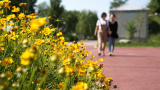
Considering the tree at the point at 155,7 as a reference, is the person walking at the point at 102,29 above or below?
below

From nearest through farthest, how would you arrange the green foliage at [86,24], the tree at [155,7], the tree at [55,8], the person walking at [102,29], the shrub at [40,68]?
1. the shrub at [40,68]
2. the person walking at [102,29]
3. the tree at [55,8]
4. the green foliage at [86,24]
5. the tree at [155,7]

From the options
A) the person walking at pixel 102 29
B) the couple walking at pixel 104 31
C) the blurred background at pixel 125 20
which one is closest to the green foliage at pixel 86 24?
the blurred background at pixel 125 20

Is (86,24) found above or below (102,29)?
below

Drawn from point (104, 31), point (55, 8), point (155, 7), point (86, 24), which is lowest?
point (86, 24)

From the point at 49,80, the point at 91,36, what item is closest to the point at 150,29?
the point at 91,36

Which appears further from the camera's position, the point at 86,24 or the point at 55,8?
the point at 86,24

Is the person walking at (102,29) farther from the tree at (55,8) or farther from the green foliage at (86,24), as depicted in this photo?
the green foliage at (86,24)

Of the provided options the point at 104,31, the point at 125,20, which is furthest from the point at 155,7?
the point at 104,31

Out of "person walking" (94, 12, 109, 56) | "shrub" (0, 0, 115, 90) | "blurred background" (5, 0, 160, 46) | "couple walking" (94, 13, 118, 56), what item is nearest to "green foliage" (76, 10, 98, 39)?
"blurred background" (5, 0, 160, 46)

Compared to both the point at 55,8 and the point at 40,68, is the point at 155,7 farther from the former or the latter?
the point at 40,68

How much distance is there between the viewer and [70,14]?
134ft

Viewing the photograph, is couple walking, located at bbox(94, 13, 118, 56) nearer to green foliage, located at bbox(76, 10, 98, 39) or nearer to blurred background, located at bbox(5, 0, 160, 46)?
blurred background, located at bbox(5, 0, 160, 46)

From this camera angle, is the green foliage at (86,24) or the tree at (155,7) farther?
the tree at (155,7)

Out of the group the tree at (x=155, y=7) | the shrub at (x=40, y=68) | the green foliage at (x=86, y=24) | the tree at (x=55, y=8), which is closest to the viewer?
the shrub at (x=40, y=68)
